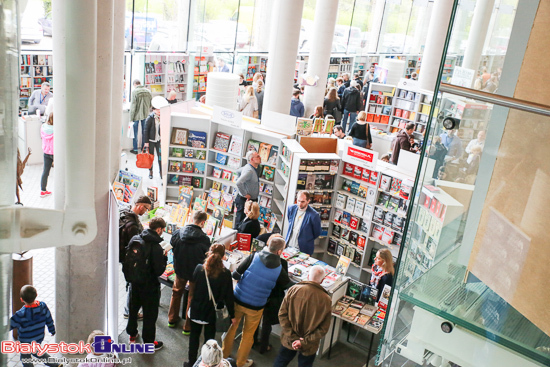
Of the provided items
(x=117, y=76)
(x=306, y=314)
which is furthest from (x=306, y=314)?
(x=117, y=76)

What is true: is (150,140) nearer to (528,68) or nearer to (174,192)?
(174,192)

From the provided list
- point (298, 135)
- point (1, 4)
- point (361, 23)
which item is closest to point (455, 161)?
point (1, 4)

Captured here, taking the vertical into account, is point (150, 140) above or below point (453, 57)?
below

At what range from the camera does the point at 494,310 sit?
1347 millimetres

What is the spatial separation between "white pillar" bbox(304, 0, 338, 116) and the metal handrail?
1293 cm

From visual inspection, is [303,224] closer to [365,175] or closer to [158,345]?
[365,175]

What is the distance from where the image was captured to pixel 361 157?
24.9ft

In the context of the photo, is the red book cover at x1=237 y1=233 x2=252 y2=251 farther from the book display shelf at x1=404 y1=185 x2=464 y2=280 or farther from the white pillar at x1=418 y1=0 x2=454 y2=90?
the white pillar at x1=418 y1=0 x2=454 y2=90

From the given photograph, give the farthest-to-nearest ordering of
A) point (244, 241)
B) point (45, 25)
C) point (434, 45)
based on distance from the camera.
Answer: point (434, 45) → point (45, 25) → point (244, 241)

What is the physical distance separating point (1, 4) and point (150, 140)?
10482 millimetres

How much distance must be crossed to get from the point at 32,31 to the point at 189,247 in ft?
36.4

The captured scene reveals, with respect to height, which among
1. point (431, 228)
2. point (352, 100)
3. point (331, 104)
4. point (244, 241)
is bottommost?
point (244, 241)

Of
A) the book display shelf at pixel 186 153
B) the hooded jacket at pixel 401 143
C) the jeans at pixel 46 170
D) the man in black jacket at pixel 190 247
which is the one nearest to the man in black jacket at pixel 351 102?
the hooded jacket at pixel 401 143

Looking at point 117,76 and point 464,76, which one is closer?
point 464,76
